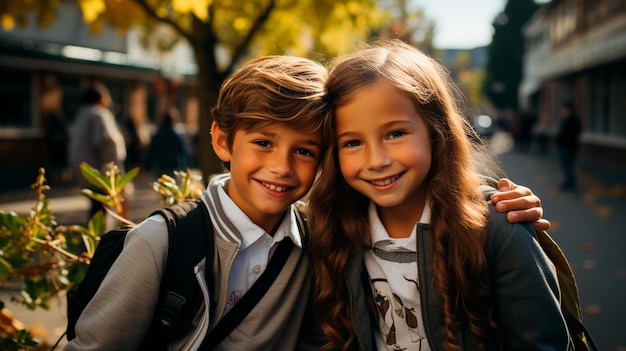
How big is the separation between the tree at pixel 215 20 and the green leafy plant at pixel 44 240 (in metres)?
5.12

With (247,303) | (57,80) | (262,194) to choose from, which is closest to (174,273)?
(247,303)

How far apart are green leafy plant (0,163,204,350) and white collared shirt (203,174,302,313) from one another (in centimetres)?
56

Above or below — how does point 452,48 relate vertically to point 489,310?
above

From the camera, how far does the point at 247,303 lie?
81.0 inches

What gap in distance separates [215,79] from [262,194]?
24.8ft

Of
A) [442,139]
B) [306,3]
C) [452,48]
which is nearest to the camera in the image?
[442,139]

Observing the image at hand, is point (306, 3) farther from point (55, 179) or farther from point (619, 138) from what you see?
point (619, 138)

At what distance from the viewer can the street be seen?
4.96 meters

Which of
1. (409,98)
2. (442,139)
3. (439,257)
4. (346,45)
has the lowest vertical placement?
(439,257)

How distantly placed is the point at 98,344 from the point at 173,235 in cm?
40

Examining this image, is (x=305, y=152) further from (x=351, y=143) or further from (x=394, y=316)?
(x=394, y=316)

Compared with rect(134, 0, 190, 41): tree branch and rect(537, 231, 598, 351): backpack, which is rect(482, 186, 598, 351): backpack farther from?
rect(134, 0, 190, 41): tree branch

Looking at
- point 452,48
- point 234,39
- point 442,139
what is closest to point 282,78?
point 442,139

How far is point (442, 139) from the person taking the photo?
2191mm
